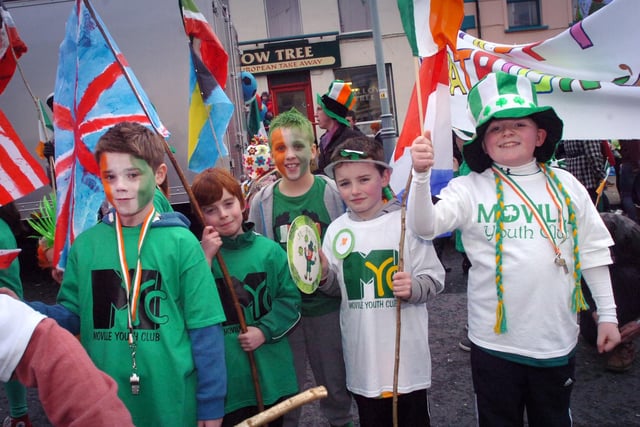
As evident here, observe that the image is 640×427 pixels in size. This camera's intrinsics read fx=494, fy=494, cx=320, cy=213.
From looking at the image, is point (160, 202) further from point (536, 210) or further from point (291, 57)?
point (291, 57)

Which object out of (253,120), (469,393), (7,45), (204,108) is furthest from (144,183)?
(253,120)

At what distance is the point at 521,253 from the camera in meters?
2.07

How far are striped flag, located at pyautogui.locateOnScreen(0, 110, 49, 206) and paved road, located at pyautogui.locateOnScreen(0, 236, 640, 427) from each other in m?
1.89

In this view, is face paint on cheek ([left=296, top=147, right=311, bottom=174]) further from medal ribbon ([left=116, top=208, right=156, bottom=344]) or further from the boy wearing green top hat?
medal ribbon ([left=116, top=208, right=156, bottom=344])

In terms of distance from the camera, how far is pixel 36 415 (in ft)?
11.6

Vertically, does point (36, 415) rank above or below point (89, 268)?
below

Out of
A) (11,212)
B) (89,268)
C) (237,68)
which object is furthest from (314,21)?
(89,268)

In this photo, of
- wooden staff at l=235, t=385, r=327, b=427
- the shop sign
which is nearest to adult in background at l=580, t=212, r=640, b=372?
wooden staff at l=235, t=385, r=327, b=427

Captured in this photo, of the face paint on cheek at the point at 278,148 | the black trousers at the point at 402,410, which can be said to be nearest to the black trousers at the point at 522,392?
the black trousers at the point at 402,410

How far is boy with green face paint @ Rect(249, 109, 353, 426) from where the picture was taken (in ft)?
8.73

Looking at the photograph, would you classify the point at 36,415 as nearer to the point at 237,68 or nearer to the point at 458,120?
the point at 458,120

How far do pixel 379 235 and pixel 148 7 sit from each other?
493 centimetres

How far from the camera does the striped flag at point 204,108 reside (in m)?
2.64

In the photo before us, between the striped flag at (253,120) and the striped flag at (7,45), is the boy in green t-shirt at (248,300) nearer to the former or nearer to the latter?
the striped flag at (7,45)
